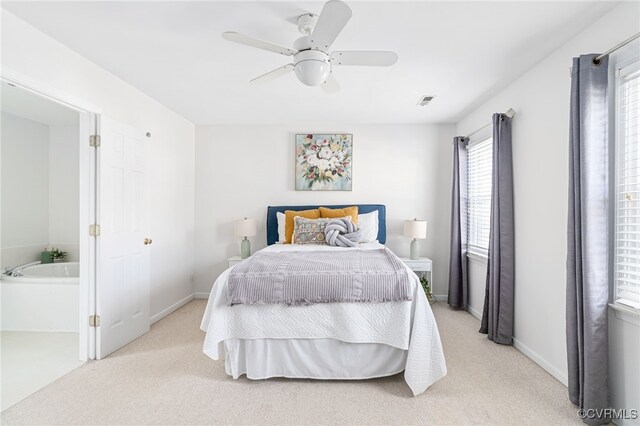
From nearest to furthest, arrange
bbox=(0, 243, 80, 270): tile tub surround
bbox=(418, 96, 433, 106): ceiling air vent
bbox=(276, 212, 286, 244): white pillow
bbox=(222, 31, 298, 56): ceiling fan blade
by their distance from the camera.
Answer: bbox=(222, 31, 298, 56): ceiling fan blade < bbox=(418, 96, 433, 106): ceiling air vent < bbox=(0, 243, 80, 270): tile tub surround < bbox=(276, 212, 286, 244): white pillow

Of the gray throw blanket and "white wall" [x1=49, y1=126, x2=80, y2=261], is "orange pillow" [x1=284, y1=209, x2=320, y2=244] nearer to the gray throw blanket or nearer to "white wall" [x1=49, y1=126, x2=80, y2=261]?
the gray throw blanket

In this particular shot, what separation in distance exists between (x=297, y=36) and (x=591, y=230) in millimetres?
2232

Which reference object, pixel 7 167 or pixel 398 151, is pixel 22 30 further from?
pixel 398 151

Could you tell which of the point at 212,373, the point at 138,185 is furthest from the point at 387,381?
the point at 138,185

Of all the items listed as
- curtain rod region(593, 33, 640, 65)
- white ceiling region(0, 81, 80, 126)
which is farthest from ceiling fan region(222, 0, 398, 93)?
white ceiling region(0, 81, 80, 126)

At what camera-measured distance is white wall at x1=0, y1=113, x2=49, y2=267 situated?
4.00 meters

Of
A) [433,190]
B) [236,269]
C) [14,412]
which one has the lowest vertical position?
[14,412]

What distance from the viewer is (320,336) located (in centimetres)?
237

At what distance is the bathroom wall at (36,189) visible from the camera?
4020 millimetres

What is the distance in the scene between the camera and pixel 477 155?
13.1 feet

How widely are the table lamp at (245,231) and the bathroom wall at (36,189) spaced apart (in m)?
2.22

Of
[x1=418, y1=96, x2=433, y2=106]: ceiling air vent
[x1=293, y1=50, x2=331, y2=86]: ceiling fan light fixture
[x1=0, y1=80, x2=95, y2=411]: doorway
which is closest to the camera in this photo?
[x1=293, y1=50, x2=331, y2=86]: ceiling fan light fixture

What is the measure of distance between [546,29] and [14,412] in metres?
4.17

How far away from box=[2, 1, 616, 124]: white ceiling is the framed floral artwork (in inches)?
37.5
